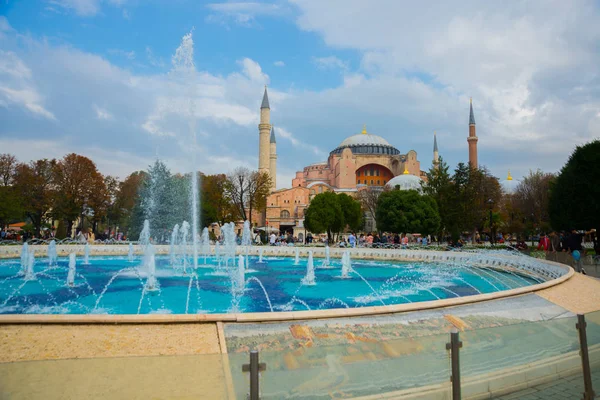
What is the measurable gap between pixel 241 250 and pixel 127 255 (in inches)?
207

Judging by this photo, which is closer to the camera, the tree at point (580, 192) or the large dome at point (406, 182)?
the tree at point (580, 192)

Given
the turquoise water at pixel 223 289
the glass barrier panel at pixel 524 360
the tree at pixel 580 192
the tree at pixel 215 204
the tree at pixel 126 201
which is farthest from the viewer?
the tree at pixel 215 204

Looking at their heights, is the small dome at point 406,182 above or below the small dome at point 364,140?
below

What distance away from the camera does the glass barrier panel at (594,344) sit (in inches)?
124

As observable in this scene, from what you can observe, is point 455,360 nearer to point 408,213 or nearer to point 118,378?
point 118,378

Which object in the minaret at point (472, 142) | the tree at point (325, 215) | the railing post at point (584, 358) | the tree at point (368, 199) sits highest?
the minaret at point (472, 142)

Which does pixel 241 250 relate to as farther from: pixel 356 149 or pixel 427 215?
pixel 356 149

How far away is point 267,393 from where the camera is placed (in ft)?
7.61

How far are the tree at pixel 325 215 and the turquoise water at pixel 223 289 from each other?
1552cm

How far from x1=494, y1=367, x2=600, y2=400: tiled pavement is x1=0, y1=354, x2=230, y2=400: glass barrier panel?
84.2 inches

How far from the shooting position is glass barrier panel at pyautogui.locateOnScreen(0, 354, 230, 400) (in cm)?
224

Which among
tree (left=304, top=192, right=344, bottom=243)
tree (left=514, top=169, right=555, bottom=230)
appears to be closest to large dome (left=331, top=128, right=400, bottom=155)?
tree (left=514, top=169, right=555, bottom=230)

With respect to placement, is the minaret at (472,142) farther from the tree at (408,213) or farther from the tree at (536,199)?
the tree at (408,213)

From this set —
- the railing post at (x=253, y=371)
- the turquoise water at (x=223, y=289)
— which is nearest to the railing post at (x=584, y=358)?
the railing post at (x=253, y=371)
